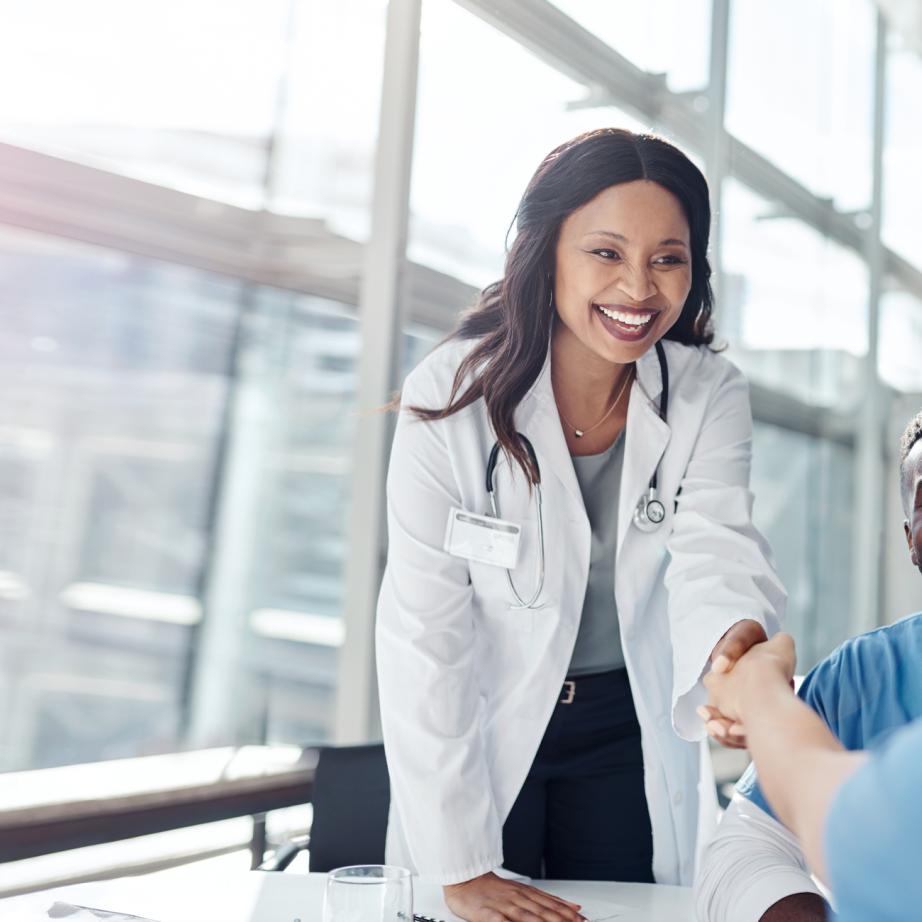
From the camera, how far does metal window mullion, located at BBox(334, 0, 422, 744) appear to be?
7.04 feet

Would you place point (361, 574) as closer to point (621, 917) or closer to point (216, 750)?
point (216, 750)

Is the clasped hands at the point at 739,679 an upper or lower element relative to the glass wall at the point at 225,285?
lower

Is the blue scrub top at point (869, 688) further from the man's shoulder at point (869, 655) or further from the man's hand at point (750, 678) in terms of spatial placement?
the man's hand at point (750, 678)

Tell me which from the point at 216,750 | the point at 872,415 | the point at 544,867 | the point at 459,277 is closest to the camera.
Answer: the point at 544,867

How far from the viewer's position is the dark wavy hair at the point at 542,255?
138 cm

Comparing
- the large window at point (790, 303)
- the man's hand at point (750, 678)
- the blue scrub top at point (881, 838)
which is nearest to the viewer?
the blue scrub top at point (881, 838)

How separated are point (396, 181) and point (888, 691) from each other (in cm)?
140

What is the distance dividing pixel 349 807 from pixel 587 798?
0.36 m

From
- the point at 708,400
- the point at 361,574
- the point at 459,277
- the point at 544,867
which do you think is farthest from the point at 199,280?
the point at 544,867

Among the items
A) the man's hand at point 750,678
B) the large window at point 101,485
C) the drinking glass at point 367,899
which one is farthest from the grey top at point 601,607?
the large window at point 101,485

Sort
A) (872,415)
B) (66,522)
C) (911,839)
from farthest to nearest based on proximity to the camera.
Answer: (872,415) → (66,522) → (911,839)

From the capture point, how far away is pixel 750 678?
0.81 metres

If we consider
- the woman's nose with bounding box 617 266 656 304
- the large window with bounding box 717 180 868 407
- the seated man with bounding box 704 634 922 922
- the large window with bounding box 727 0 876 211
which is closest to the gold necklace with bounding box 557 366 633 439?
the woman's nose with bounding box 617 266 656 304

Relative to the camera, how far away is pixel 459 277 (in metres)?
2.37
